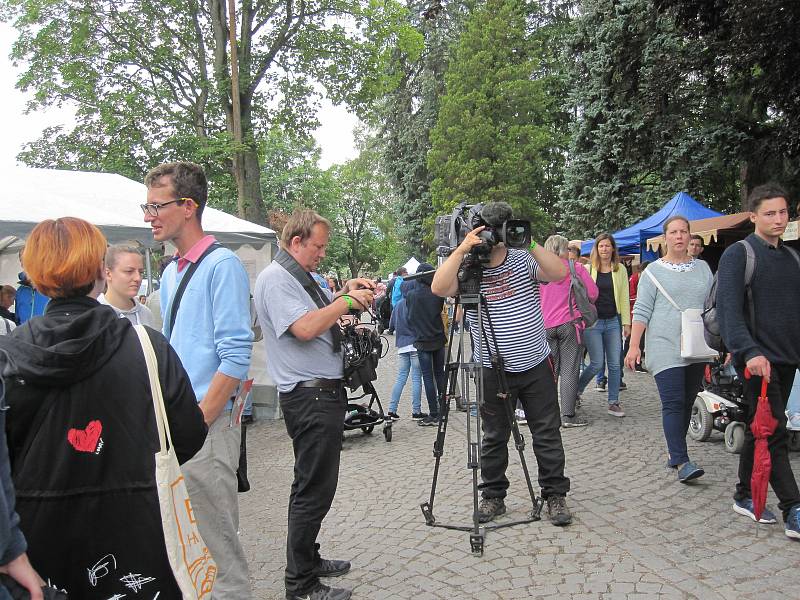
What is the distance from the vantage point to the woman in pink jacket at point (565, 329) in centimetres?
724

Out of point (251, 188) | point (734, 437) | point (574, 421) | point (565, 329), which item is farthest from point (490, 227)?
point (251, 188)

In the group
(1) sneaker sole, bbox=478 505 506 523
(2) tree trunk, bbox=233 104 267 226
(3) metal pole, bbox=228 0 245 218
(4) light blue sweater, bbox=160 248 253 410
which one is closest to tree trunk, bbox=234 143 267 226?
(2) tree trunk, bbox=233 104 267 226

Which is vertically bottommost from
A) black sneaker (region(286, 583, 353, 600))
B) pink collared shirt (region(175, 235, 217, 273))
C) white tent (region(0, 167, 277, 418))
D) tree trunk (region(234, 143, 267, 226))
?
black sneaker (region(286, 583, 353, 600))

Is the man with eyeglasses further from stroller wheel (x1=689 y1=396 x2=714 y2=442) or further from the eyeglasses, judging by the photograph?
stroller wheel (x1=689 y1=396 x2=714 y2=442)

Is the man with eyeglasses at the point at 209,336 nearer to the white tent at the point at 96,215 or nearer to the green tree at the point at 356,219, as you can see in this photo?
the white tent at the point at 96,215

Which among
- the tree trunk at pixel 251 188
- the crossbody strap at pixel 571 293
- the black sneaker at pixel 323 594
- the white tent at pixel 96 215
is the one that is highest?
the tree trunk at pixel 251 188

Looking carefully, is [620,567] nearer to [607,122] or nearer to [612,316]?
[612,316]

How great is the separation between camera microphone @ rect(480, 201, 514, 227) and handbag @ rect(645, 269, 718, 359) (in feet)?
5.87

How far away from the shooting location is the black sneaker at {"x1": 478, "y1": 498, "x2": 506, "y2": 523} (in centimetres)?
454

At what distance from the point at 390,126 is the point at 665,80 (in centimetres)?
2313

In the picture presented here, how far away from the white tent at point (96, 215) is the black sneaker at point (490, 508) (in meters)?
5.04

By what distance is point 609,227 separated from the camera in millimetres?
22094

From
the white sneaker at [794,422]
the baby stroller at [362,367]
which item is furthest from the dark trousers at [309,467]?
the white sneaker at [794,422]

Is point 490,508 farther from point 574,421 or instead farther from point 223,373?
point 574,421
